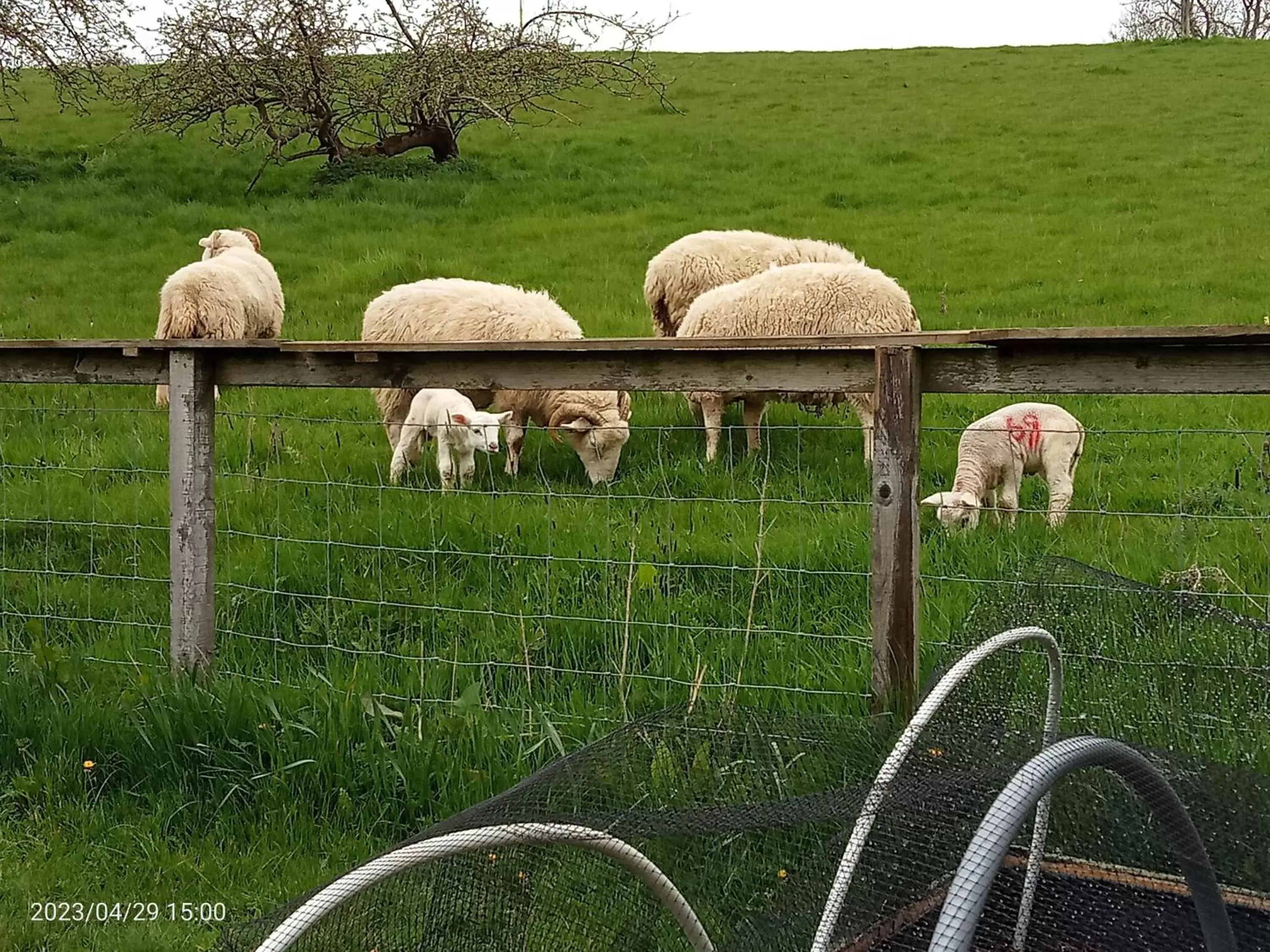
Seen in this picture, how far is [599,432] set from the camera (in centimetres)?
757

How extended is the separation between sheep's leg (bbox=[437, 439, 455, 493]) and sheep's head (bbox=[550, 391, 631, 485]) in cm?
65

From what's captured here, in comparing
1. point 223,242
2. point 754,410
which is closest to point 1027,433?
point 754,410

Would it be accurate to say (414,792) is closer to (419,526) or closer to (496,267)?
(419,526)

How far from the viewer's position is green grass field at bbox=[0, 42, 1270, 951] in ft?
11.6

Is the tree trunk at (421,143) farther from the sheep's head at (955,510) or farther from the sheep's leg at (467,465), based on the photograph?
the sheep's head at (955,510)

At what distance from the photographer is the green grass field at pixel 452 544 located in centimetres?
354

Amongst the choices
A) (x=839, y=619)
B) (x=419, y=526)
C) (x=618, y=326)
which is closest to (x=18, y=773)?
(x=419, y=526)

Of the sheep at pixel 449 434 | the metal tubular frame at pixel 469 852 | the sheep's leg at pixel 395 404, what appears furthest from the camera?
the sheep's leg at pixel 395 404

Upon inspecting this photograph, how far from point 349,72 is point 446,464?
15.0 meters

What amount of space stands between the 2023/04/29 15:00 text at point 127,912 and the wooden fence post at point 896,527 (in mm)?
1866

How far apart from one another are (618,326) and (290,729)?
316 inches

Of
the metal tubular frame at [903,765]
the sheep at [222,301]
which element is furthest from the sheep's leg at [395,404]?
the metal tubular frame at [903,765]

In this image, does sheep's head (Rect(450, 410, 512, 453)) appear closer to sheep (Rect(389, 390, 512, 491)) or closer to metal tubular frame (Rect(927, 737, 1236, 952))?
sheep (Rect(389, 390, 512, 491))

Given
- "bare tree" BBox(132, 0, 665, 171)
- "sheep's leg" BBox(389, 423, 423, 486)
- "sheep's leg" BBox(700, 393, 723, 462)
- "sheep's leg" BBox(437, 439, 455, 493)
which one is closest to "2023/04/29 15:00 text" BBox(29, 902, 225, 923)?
"sheep's leg" BBox(437, 439, 455, 493)
